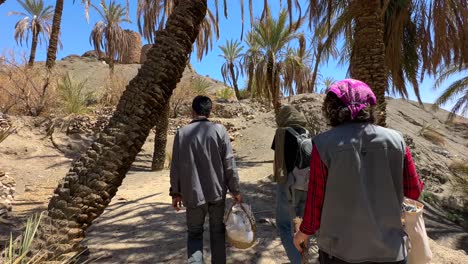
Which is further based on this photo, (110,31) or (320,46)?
(110,31)

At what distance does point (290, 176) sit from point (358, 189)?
63.7 inches

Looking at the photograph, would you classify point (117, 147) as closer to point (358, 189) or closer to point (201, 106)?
point (201, 106)

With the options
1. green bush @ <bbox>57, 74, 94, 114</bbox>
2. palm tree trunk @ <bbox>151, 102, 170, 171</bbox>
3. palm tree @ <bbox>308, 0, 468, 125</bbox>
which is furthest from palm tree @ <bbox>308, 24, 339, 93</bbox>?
green bush @ <bbox>57, 74, 94, 114</bbox>

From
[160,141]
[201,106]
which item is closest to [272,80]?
[160,141]

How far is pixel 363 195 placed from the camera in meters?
1.64

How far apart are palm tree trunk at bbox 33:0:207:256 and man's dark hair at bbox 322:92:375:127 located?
6.94 ft

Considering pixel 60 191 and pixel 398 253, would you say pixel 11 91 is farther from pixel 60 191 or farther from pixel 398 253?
pixel 398 253

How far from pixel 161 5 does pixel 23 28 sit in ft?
70.8

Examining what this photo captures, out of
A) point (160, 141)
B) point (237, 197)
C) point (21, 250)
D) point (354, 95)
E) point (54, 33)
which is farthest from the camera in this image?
point (54, 33)

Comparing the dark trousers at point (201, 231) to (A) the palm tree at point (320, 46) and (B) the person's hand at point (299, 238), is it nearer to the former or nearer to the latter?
(B) the person's hand at point (299, 238)

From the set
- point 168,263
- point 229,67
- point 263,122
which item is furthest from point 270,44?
point 168,263

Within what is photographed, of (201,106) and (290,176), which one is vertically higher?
(201,106)

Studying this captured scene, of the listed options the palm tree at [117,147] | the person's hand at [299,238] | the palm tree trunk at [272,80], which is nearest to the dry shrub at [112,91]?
the palm tree trunk at [272,80]

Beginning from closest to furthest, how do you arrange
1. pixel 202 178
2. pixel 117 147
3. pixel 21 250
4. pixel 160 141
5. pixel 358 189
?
pixel 358 189 → pixel 21 250 → pixel 202 178 → pixel 117 147 → pixel 160 141
